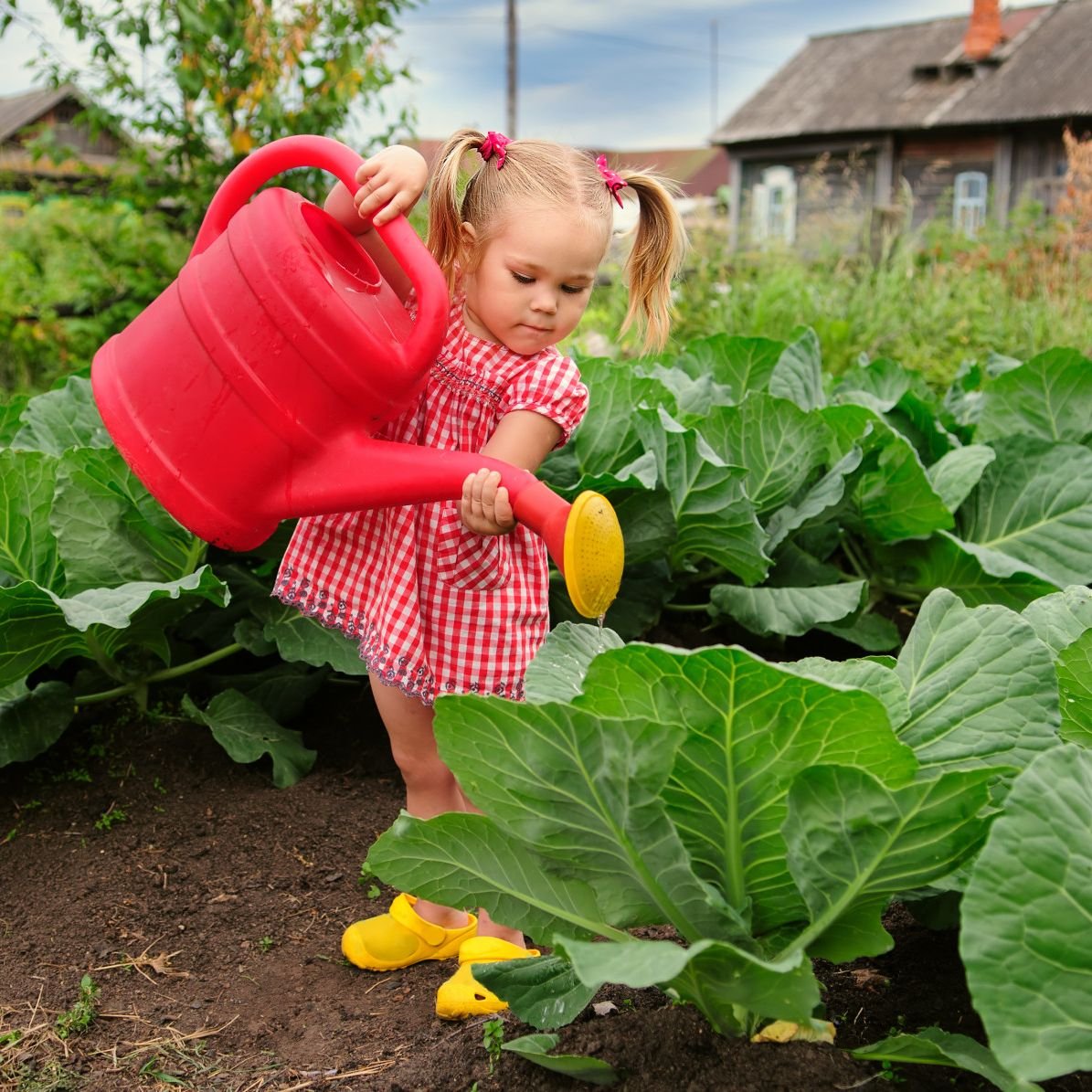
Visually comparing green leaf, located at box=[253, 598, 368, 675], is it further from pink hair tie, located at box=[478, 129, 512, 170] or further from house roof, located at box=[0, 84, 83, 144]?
house roof, located at box=[0, 84, 83, 144]

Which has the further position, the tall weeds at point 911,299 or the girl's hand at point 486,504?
the tall weeds at point 911,299

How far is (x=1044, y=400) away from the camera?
3221 mm

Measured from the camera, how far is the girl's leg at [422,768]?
2104 millimetres

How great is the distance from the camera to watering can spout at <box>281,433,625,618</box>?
164 centimetres

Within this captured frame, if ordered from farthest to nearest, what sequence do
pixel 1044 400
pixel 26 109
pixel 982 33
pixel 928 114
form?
pixel 26 109, pixel 982 33, pixel 928 114, pixel 1044 400

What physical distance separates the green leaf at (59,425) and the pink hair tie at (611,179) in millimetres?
1467

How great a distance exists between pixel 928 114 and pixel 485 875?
2356 centimetres

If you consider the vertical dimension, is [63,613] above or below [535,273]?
below

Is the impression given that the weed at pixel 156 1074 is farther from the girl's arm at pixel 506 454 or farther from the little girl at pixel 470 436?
the girl's arm at pixel 506 454

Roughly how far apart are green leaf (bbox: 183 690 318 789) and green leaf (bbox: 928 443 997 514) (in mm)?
1517

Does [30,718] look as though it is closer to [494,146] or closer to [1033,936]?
[494,146]

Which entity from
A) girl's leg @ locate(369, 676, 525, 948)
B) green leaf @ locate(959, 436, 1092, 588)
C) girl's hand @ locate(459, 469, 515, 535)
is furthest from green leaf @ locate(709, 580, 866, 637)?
girl's hand @ locate(459, 469, 515, 535)

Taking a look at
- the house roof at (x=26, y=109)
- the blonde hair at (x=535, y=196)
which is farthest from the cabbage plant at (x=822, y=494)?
the house roof at (x=26, y=109)

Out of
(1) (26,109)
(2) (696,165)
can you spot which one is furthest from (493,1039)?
(2) (696,165)
